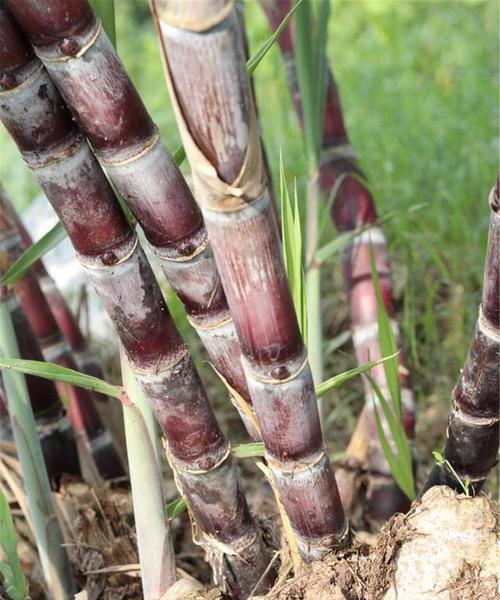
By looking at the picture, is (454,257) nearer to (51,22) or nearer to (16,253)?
(16,253)

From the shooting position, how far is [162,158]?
0.61 m

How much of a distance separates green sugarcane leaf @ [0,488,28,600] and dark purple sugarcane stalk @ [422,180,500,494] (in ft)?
1.19

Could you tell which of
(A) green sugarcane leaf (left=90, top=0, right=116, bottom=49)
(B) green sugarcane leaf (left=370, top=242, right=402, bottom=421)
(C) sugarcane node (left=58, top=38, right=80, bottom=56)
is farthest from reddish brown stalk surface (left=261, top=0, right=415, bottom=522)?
(C) sugarcane node (left=58, top=38, right=80, bottom=56)

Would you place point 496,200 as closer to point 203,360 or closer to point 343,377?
point 343,377

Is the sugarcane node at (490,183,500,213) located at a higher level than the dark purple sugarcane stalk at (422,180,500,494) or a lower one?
higher

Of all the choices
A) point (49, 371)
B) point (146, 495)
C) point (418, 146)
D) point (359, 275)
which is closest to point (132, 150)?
point (49, 371)

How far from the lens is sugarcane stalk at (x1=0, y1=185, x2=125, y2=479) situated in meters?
1.01

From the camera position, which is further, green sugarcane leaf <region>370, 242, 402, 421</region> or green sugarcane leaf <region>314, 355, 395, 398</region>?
green sugarcane leaf <region>370, 242, 402, 421</region>

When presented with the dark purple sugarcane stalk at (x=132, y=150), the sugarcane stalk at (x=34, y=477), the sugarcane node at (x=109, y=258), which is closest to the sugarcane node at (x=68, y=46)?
the dark purple sugarcane stalk at (x=132, y=150)

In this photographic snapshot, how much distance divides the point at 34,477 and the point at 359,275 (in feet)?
1.76

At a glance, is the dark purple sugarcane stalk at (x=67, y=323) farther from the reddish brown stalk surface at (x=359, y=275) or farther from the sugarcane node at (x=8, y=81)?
the sugarcane node at (x=8, y=81)

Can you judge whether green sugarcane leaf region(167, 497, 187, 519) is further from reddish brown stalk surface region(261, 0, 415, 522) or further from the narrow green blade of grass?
reddish brown stalk surface region(261, 0, 415, 522)

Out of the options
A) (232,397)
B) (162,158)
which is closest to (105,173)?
(162,158)

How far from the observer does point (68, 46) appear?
0.55 metres
